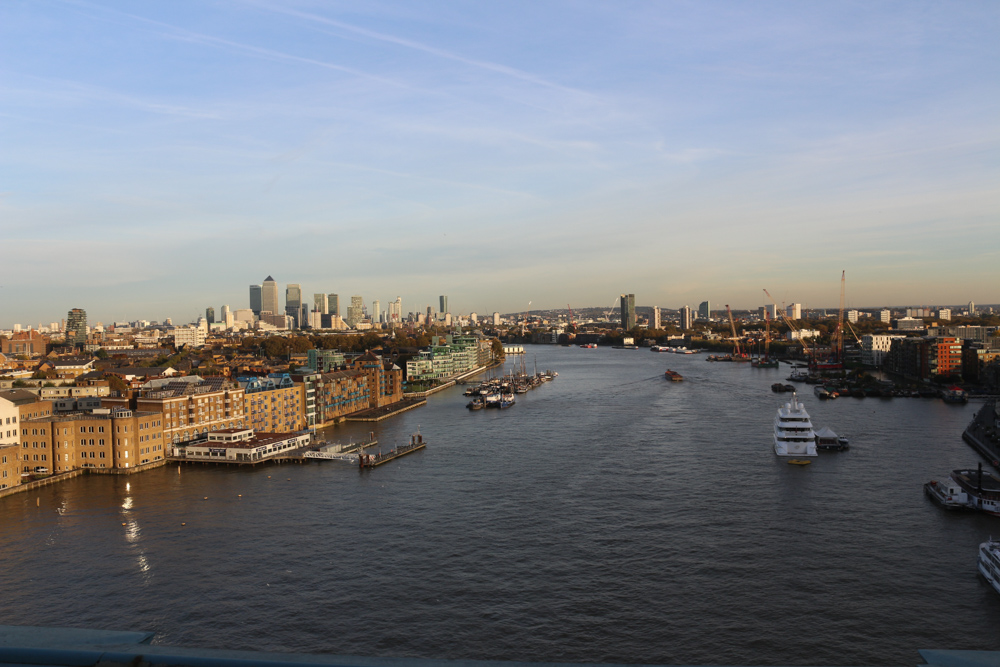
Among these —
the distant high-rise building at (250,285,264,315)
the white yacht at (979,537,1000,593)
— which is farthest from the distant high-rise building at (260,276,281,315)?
the white yacht at (979,537,1000,593)

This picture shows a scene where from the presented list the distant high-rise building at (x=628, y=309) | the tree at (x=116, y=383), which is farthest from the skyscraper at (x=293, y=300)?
the tree at (x=116, y=383)

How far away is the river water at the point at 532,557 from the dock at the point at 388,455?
36 cm

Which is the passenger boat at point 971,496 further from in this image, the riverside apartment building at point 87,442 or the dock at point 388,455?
the riverside apartment building at point 87,442

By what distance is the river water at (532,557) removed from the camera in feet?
15.7

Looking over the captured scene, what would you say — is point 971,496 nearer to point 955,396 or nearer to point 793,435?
point 793,435

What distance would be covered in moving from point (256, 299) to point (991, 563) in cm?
9976

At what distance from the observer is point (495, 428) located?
14.0 metres

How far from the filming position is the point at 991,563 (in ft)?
18.2

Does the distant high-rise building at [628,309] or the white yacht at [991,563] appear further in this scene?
the distant high-rise building at [628,309]

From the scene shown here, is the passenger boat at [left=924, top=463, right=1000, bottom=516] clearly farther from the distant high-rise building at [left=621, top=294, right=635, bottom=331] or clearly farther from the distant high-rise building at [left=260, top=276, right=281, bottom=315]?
the distant high-rise building at [left=260, top=276, right=281, bottom=315]

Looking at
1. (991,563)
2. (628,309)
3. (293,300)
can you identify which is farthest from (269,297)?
(991,563)

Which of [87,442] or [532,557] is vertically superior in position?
[87,442]

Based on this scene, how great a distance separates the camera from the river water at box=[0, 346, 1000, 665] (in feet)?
15.7

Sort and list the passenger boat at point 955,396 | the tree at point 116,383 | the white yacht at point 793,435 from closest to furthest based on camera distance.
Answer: the white yacht at point 793,435 < the tree at point 116,383 < the passenger boat at point 955,396
